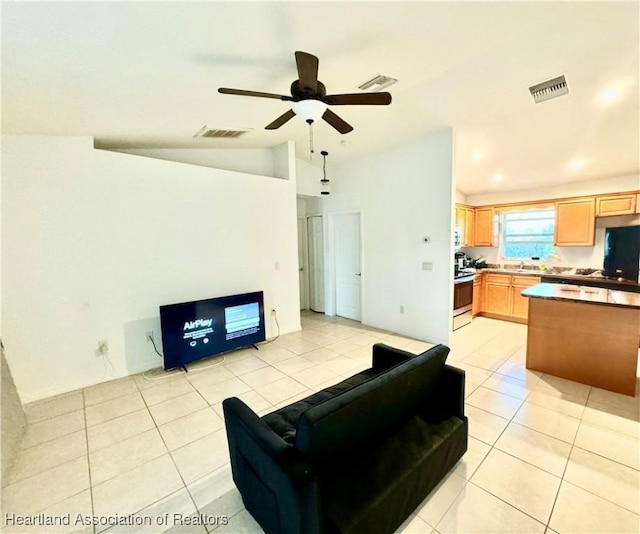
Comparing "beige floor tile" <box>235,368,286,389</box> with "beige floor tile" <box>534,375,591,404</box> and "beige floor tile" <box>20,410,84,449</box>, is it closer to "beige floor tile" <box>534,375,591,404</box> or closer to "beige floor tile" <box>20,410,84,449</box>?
"beige floor tile" <box>20,410,84,449</box>

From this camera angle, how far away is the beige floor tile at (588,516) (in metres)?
1.54

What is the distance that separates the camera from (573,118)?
3211 millimetres

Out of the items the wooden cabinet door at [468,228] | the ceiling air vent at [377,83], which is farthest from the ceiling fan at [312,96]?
the wooden cabinet door at [468,228]

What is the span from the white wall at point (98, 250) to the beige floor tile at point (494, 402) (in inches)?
132

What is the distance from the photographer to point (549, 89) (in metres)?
2.77

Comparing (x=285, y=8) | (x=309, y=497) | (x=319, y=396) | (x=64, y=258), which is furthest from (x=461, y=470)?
(x=64, y=258)

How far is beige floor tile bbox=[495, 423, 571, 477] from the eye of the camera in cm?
200

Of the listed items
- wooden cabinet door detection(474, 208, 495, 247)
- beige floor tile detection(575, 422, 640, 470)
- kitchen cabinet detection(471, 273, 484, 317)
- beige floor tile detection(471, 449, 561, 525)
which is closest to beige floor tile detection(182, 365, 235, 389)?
beige floor tile detection(471, 449, 561, 525)

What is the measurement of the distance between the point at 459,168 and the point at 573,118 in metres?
1.74

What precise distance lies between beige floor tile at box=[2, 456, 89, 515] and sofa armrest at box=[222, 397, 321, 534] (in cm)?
115

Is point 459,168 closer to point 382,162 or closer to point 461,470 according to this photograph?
point 382,162

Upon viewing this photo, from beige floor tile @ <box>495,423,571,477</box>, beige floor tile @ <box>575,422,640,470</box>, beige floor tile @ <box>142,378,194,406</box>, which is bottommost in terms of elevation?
beige floor tile @ <box>495,423,571,477</box>

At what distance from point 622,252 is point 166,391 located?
21.8 feet

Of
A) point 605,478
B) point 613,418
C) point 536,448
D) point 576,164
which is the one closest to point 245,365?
point 536,448
